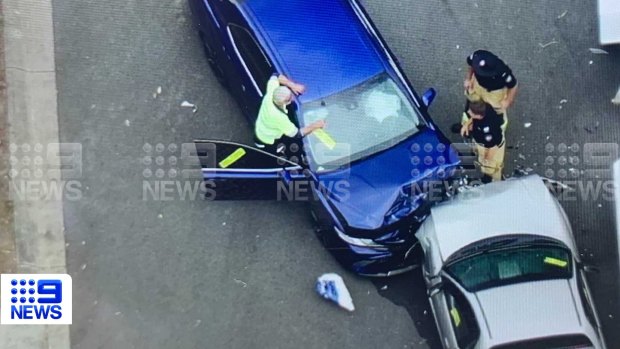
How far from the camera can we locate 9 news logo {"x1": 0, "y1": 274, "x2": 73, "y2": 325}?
3.10 meters

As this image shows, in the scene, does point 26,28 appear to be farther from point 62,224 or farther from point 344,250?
point 344,250

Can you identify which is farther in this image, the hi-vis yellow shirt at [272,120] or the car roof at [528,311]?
the hi-vis yellow shirt at [272,120]

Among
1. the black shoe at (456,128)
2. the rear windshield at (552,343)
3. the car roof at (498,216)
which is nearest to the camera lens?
the rear windshield at (552,343)

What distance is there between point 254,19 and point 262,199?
0.77 metres

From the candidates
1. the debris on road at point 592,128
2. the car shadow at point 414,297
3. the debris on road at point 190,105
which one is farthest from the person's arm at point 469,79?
the debris on road at point 190,105

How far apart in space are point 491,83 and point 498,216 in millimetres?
550

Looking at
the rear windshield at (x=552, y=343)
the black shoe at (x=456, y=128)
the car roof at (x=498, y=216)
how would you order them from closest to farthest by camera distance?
the rear windshield at (x=552, y=343)
the car roof at (x=498, y=216)
the black shoe at (x=456, y=128)

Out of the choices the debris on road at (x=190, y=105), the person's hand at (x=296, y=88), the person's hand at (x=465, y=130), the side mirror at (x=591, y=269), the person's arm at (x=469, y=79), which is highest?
the person's arm at (x=469, y=79)

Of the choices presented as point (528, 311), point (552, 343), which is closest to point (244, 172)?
point (528, 311)

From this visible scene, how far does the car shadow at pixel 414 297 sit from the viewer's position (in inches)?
125

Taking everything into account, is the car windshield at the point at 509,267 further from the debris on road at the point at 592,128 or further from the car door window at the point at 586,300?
the debris on road at the point at 592,128

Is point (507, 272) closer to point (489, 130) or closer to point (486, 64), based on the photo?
point (489, 130)

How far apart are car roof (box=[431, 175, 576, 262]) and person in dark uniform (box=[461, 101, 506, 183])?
86mm

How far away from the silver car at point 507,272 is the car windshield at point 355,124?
0.39 m
